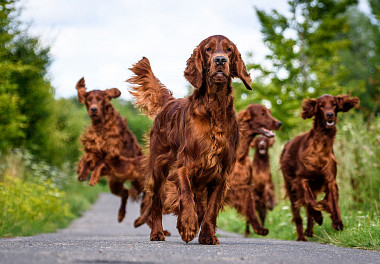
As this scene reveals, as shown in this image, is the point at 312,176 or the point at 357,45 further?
the point at 357,45

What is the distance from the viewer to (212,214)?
5.36 metres

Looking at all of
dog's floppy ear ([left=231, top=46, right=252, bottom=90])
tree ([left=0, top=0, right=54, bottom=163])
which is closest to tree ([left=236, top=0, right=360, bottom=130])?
tree ([left=0, top=0, right=54, bottom=163])

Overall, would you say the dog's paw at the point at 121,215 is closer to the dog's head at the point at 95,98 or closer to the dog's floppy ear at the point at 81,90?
the dog's head at the point at 95,98

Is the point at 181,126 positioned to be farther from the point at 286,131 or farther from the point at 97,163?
the point at 286,131

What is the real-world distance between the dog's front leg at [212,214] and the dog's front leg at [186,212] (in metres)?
0.31

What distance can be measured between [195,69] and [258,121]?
4.35 meters

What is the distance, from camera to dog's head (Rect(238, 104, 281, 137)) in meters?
9.59

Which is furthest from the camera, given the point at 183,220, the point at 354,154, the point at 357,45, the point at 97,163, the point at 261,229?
the point at 357,45

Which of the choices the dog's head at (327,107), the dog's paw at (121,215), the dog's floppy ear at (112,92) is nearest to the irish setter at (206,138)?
the dog's head at (327,107)

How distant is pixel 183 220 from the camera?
16.3ft

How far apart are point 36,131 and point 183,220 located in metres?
12.9

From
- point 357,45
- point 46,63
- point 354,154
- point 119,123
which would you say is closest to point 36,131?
point 46,63

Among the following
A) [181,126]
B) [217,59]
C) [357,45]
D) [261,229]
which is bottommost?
[261,229]

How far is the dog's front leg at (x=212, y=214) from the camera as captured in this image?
5.25 meters
